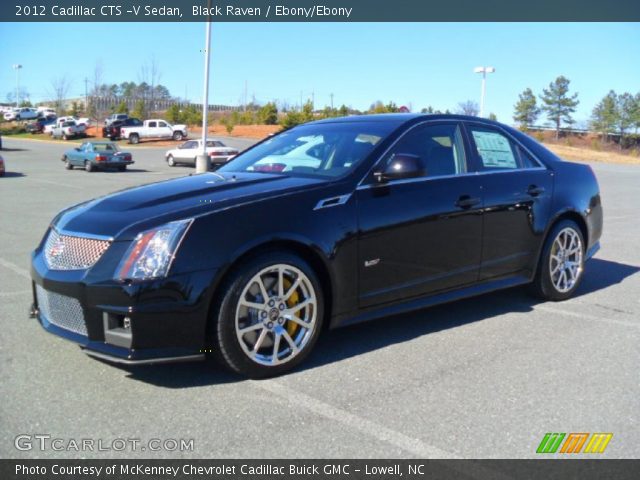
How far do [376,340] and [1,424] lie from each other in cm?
247

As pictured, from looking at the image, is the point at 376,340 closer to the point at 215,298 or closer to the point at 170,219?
the point at 215,298

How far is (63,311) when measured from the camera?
369 centimetres

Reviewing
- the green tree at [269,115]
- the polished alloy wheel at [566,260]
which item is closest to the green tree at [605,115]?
the green tree at [269,115]

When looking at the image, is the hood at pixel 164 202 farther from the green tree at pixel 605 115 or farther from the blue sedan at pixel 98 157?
the green tree at pixel 605 115

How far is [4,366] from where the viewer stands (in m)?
3.94

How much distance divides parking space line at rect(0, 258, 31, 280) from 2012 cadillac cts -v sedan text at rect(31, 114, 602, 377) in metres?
2.75

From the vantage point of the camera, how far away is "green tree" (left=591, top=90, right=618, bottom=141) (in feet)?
311

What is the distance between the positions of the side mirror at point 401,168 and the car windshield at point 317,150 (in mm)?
201

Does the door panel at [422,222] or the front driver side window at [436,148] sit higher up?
the front driver side window at [436,148]

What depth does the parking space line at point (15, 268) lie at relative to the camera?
6.57 m

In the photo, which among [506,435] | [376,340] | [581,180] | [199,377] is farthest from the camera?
[581,180]

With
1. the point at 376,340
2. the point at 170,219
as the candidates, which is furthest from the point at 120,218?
the point at 376,340

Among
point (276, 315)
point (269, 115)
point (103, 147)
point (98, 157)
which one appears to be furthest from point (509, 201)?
point (269, 115)

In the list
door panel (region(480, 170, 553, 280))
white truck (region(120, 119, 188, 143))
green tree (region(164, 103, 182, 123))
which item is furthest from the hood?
green tree (region(164, 103, 182, 123))
